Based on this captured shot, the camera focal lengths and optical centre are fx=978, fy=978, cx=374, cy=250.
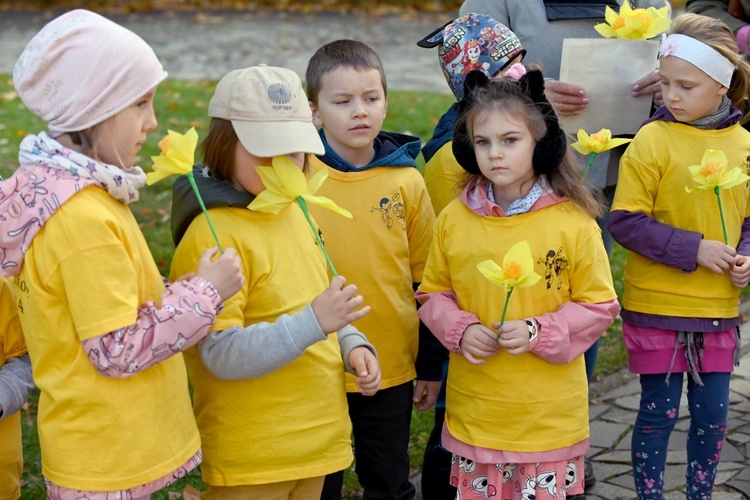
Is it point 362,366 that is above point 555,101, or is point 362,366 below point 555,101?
below

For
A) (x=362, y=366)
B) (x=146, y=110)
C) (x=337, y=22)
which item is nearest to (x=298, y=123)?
(x=146, y=110)

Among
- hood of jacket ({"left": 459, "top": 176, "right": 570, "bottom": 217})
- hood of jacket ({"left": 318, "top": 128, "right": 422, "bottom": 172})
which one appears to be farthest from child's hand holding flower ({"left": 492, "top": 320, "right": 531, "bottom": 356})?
hood of jacket ({"left": 318, "top": 128, "right": 422, "bottom": 172})

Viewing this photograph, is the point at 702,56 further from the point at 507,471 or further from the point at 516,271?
the point at 507,471

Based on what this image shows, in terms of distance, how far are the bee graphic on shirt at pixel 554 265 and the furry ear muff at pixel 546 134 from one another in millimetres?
291

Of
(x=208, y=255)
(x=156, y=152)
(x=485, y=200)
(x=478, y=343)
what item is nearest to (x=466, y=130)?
(x=485, y=200)

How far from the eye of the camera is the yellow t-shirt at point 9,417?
2926mm

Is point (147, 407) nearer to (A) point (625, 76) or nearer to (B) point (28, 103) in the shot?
(B) point (28, 103)

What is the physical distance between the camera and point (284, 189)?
2.81 metres

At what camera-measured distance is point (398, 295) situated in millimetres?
3564

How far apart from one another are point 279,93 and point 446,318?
3.01 feet

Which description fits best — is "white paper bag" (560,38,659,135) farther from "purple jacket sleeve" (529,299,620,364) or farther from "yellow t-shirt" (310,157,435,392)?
"purple jacket sleeve" (529,299,620,364)

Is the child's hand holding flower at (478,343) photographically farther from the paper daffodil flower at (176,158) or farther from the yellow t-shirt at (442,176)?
the paper daffodil flower at (176,158)

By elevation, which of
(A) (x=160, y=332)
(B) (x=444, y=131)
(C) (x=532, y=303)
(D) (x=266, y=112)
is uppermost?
(D) (x=266, y=112)

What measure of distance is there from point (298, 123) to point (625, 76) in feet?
4.88
